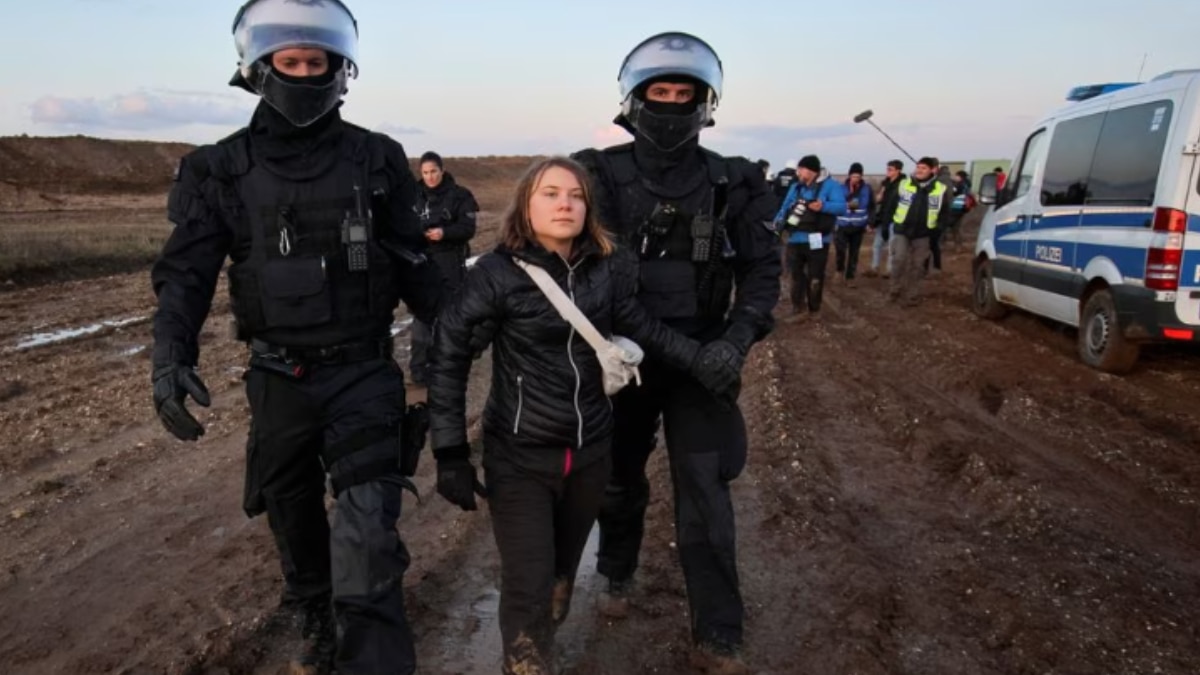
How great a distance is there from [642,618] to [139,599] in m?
2.14

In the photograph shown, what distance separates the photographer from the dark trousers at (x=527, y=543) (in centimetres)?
298

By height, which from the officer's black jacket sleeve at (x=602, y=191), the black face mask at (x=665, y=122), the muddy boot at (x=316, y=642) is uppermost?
the black face mask at (x=665, y=122)

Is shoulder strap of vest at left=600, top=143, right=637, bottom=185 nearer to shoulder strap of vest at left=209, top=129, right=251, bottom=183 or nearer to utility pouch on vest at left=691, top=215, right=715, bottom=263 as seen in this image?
utility pouch on vest at left=691, top=215, right=715, bottom=263

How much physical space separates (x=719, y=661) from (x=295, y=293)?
6.40ft

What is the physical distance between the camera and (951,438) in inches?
244

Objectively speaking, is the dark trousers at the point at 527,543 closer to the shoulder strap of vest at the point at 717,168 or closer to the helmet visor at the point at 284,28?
the shoulder strap of vest at the point at 717,168

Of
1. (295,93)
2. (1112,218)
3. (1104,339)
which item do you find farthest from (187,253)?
(1104,339)

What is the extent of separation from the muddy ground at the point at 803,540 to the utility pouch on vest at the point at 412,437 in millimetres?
830

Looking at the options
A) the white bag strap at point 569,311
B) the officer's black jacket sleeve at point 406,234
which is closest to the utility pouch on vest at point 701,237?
the white bag strap at point 569,311

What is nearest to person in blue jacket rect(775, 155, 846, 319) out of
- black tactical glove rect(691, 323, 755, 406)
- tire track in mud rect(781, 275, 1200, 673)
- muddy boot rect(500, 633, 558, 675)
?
tire track in mud rect(781, 275, 1200, 673)

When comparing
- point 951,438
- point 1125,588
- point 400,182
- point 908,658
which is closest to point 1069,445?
point 951,438

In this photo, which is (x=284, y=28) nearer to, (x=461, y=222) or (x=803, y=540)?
(x=803, y=540)

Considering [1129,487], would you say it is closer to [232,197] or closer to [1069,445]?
[1069,445]

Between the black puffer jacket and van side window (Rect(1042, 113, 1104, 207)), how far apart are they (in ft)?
22.8
